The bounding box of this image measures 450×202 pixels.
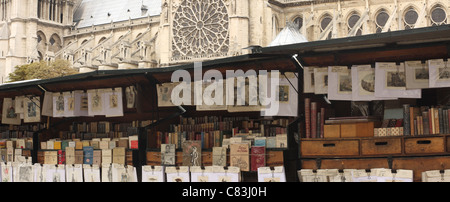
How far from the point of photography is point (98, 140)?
10.6m

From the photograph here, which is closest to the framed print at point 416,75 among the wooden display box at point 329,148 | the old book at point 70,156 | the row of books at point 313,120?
the wooden display box at point 329,148

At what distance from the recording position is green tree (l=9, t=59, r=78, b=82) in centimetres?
4422

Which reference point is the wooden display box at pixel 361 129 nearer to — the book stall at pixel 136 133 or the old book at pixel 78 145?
the book stall at pixel 136 133

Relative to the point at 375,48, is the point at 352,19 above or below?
above

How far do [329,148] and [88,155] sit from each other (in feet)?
14.4

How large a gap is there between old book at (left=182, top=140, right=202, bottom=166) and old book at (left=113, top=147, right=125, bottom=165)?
1250 millimetres

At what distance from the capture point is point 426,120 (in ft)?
25.9

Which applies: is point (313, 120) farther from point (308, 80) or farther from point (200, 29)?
point (200, 29)

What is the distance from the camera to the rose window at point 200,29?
36656 mm

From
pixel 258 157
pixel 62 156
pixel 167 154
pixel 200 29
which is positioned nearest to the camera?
pixel 258 157

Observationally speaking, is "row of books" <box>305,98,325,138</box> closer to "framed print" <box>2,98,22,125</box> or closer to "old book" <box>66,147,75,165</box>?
"old book" <box>66,147,75,165</box>

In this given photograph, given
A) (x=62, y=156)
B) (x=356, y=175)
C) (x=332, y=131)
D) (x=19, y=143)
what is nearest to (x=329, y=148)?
(x=332, y=131)

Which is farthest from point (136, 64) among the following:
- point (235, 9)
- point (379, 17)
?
point (379, 17)

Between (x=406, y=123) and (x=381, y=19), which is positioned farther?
(x=381, y=19)
